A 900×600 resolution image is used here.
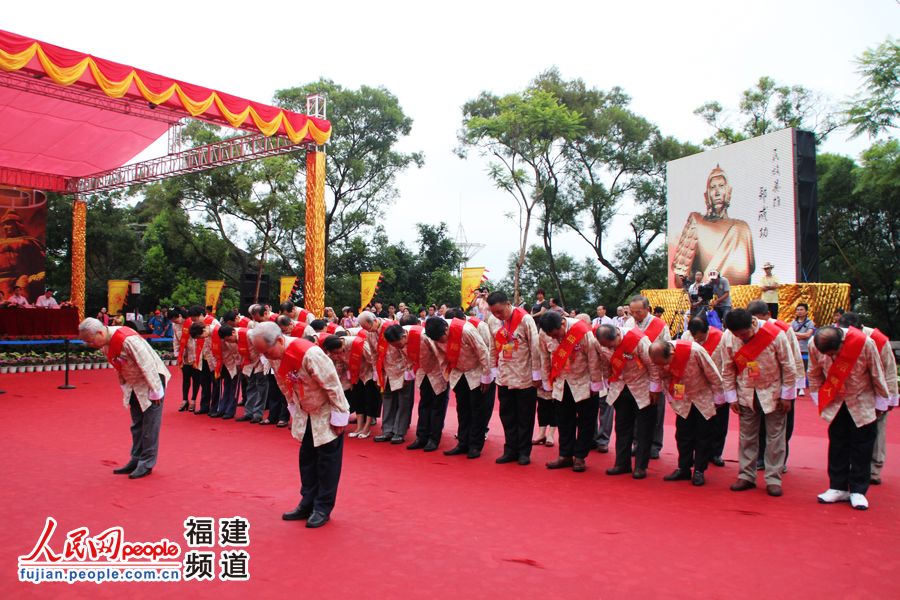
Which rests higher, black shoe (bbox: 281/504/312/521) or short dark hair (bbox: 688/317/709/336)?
short dark hair (bbox: 688/317/709/336)

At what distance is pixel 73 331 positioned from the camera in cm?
1630

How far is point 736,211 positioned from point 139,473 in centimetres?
1575

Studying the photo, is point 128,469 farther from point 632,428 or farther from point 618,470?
point 632,428

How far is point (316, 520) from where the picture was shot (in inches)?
170

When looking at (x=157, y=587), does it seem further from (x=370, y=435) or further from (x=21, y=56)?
(x=21, y=56)

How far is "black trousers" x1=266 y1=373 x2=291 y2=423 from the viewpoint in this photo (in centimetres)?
838

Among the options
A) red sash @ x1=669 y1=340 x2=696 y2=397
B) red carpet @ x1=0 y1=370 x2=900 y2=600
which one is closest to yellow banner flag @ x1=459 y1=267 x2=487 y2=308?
red carpet @ x1=0 y1=370 x2=900 y2=600

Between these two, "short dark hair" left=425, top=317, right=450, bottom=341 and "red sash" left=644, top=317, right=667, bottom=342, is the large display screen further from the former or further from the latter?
"short dark hair" left=425, top=317, right=450, bottom=341

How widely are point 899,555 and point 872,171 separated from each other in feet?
62.4

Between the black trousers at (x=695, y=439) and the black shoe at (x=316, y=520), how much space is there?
3.08 meters

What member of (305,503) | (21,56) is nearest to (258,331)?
(305,503)

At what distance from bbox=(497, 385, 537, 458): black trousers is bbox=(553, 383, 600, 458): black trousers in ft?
0.91

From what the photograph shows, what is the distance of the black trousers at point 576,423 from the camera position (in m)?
6.08

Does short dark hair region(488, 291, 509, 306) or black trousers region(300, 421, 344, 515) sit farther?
short dark hair region(488, 291, 509, 306)
